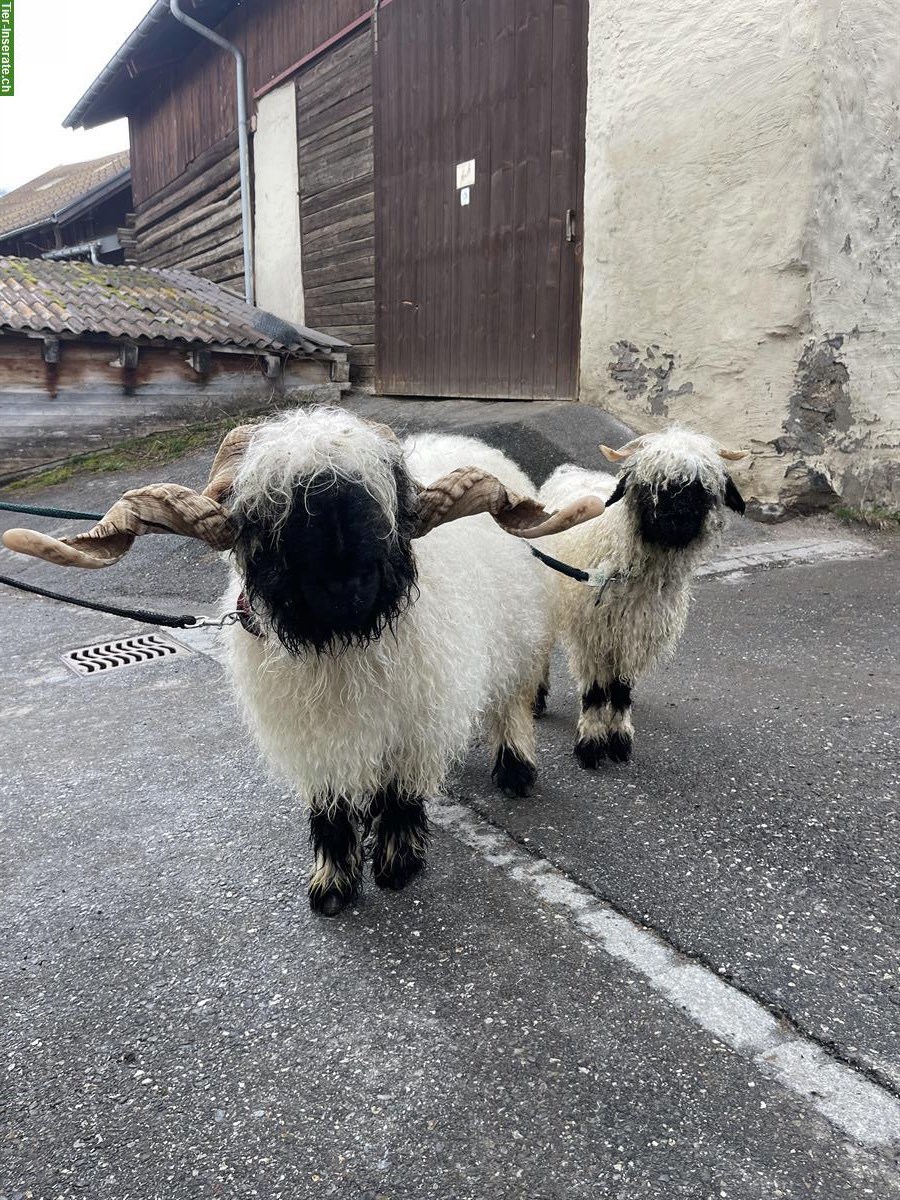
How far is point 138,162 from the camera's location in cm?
1867

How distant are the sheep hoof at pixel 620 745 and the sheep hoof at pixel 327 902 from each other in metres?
1.60

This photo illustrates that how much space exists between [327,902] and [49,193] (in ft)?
107

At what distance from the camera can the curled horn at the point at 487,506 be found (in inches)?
101

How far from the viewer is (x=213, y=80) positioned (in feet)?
48.9

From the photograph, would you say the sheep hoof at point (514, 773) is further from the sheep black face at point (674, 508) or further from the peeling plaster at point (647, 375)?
the peeling plaster at point (647, 375)

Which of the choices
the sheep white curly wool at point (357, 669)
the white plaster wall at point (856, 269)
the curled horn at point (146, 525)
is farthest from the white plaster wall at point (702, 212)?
the curled horn at point (146, 525)

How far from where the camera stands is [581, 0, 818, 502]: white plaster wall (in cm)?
688

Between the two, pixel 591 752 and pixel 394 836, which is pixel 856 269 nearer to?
pixel 591 752

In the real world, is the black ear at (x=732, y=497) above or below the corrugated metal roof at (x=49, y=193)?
below

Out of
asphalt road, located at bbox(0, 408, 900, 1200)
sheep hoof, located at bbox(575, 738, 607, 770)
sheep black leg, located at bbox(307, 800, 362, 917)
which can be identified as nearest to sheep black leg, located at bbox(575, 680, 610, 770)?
sheep hoof, located at bbox(575, 738, 607, 770)

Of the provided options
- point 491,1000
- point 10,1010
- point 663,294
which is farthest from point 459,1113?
point 663,294

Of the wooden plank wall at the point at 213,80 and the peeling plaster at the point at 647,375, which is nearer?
the peeling plaster at the point at 647,375

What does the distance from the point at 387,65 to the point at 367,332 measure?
3.33 meters

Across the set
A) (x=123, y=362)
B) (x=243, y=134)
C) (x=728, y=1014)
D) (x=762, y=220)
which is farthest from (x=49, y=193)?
(x=728, y=1014)
